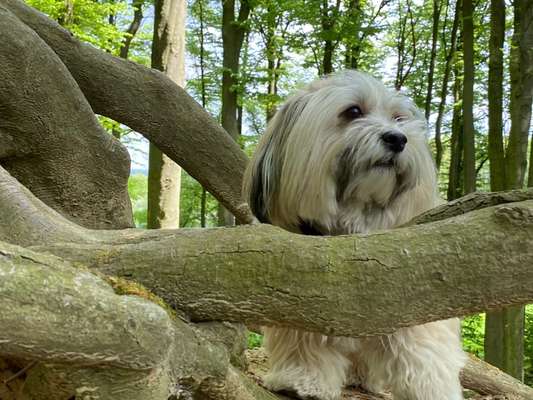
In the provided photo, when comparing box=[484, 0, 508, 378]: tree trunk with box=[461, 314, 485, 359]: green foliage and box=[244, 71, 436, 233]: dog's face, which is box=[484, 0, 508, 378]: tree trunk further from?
box=[244, 71, 436, 233]: dog's face

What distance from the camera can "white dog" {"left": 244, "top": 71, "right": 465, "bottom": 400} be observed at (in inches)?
99.1

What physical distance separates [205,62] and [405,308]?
16.2 meters

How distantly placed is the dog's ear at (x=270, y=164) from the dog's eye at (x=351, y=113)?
0.23 m

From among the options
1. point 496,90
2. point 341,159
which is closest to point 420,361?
point 341,159

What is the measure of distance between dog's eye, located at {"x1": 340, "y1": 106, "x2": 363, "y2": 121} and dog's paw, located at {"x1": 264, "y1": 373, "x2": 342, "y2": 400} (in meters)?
1.30

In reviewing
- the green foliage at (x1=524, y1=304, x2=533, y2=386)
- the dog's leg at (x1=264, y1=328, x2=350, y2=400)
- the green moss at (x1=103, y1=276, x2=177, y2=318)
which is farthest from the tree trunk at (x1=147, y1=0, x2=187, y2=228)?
the green foliage at (x1=524, y1=304, x2=533, y2=386)

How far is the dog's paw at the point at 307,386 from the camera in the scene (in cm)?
238

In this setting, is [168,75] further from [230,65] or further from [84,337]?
[84,337]

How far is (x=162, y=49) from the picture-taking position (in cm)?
690

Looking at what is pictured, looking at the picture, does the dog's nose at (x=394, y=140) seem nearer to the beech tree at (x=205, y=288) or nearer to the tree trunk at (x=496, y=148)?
the beech tree at (x=205, y=288)

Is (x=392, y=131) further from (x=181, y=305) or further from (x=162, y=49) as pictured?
(x=162, y=49)

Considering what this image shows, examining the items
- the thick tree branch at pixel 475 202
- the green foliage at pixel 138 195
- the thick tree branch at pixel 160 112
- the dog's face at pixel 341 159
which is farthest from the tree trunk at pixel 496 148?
the green foliage at pixel 138 195

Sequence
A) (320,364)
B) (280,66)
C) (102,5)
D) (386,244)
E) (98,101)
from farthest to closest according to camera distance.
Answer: (280,66), (102,5), (98,101), (320,364), (386,244)

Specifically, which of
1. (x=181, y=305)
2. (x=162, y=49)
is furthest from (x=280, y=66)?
(x=181, y=305)
